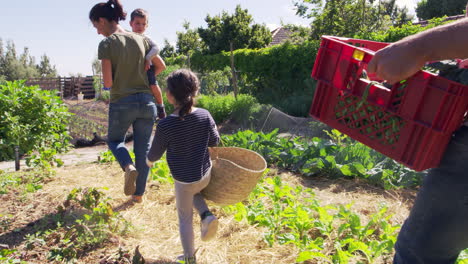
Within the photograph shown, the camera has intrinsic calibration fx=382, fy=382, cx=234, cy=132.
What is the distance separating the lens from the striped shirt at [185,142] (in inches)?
95.0

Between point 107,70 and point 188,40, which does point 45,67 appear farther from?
point 107,70

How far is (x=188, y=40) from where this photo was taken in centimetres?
3147

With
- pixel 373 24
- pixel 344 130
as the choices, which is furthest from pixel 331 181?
pixel 373 24

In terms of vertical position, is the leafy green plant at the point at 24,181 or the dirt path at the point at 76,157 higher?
the leafy green plant at the point at 24,181

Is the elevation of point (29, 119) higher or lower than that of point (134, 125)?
lower

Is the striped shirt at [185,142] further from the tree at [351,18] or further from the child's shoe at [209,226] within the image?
the tree at [351,18]

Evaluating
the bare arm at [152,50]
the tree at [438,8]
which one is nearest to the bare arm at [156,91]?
the bare arm at [152,50]

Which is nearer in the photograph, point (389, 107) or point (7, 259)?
point (389, 107)

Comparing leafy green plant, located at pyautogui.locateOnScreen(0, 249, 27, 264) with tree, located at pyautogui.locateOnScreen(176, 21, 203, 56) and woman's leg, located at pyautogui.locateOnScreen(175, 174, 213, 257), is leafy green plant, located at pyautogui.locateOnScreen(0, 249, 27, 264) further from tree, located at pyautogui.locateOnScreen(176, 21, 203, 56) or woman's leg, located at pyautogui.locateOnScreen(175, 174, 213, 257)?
tree, located at pyautogui.locateOnScreen(176, 21, 203, 56)

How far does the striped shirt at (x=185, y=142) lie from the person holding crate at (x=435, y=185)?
1.34m

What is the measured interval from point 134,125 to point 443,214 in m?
2.77

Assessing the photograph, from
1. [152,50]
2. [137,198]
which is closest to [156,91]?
[152,50]

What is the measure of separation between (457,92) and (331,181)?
10.4 ft

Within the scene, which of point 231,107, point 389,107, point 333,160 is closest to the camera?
point 389,107
